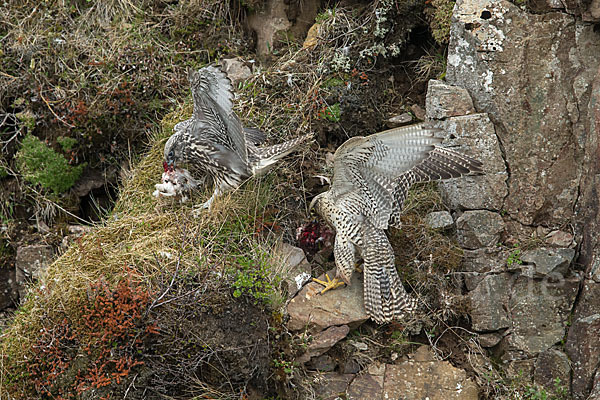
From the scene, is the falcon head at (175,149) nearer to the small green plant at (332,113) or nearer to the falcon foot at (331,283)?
the small green plant at (332,113)

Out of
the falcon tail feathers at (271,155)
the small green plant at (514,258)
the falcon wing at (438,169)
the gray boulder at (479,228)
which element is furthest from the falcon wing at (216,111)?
the small green plant at (514,258)

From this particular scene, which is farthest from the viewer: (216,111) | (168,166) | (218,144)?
(168,166)

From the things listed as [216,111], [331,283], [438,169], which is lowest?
[331,283]

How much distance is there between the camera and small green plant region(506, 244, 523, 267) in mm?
5357

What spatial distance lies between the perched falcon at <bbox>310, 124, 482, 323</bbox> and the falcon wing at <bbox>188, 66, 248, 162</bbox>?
0.93m

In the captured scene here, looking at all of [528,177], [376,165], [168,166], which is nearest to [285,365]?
[376,165]

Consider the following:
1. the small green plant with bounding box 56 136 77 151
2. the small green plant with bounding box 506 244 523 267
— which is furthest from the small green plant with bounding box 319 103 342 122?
the small green plant with bounding box 56 136 77 151

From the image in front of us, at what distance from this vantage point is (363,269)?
5.37 m

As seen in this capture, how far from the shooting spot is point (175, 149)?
5.71 meters

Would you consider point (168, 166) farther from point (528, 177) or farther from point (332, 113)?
point (528, 177)

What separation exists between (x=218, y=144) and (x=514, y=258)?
2.68 meters

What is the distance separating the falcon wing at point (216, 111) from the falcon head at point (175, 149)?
Answer: 157 mm

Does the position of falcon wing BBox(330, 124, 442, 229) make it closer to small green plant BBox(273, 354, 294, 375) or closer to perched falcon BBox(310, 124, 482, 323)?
perched falcon BBox(310, 124, 482, 323)

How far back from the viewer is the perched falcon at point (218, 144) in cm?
542
